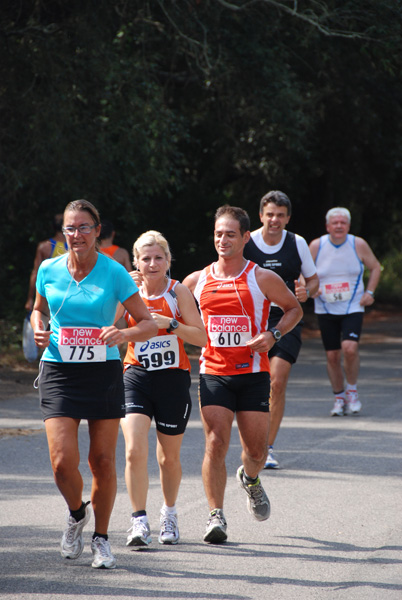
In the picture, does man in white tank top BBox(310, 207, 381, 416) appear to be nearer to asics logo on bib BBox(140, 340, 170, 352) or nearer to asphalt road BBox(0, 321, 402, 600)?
asphalt road BBox(0, 321, 402, 600)

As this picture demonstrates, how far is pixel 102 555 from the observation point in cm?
504

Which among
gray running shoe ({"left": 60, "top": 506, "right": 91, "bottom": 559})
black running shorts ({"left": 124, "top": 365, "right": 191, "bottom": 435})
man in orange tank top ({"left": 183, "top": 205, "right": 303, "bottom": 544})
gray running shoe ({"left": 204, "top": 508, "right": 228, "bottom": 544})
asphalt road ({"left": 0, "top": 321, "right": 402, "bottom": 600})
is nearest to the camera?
asphalt road ({"left": 0, "top": 321, "right": 402, "bottom": 600})

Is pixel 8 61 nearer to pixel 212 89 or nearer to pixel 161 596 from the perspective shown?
pixel 212 89

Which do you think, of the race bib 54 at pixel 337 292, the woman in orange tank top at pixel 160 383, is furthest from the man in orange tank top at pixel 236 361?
the race bib 54 at pixel 337 292

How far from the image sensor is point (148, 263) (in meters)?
5.77

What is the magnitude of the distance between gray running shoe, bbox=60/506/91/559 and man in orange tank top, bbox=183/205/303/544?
2.98 feet

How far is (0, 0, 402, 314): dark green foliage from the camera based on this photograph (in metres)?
13.6

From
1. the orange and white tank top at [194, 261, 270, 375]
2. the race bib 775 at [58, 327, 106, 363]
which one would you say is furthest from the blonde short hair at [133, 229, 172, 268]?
the race bib 775 at [58, 327, 106, 363]

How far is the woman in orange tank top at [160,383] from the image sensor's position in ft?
Answer: 18.3

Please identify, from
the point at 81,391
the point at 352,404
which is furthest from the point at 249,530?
the point at 352,404

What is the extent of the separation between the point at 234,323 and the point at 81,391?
3.98ft

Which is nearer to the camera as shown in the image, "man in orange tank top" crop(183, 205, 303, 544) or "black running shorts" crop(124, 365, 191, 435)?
"black running shorts" crop(124, 365, 191, 435)

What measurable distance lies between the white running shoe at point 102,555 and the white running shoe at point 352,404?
6079 millimetres

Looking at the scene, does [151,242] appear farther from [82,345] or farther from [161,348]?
[82,345]
